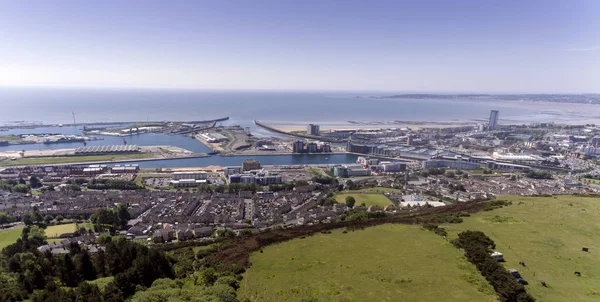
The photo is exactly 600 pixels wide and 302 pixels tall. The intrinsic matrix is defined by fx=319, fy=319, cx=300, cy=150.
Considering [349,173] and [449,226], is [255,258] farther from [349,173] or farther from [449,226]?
[349,173]

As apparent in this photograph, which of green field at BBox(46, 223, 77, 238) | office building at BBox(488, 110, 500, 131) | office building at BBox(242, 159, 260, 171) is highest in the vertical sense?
office building at BBox(488, 110, 500, 131)

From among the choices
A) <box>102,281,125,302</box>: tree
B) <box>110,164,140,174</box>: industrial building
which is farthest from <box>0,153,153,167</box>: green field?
<box>102,281,125,302</box>: tree

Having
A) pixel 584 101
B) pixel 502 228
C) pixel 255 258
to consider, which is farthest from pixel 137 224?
pixel 584 101

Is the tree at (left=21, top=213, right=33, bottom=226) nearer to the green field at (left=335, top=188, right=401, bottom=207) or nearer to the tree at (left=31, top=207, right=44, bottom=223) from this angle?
the tree at (left=31, top=207, right=44, bottom=223)

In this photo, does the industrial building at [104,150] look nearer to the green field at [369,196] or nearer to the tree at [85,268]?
the green field at [369,196]

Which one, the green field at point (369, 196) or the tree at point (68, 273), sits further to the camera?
the green field at point (369, 196)

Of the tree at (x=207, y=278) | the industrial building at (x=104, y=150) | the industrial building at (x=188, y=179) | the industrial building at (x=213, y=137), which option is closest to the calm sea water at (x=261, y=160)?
the industrial building at (x=104, y=150)

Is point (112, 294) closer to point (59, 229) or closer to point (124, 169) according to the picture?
point (59, 229)
